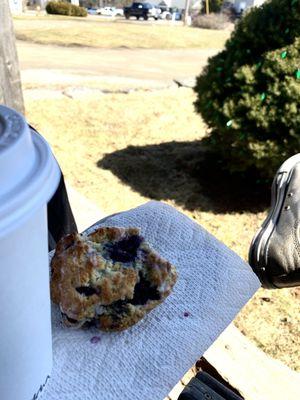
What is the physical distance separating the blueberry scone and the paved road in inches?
284

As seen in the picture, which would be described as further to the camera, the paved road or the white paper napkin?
the paved road

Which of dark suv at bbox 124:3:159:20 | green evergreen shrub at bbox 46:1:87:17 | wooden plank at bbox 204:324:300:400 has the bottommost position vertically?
dark suv at bbox 124:3:159:20

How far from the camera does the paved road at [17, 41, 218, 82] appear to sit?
28.6 ft

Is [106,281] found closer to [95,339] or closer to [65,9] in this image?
[95,339]

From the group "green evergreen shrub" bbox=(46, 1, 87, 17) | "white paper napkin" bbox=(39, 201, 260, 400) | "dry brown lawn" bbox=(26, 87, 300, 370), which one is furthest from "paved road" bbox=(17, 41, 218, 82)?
"green evergreen shrub" bbox=(46, 1, 87, 17)

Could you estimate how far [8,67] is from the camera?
306 centimetres

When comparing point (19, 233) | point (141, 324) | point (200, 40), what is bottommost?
point (200, 40)

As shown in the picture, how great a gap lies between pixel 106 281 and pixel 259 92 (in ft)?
8.13

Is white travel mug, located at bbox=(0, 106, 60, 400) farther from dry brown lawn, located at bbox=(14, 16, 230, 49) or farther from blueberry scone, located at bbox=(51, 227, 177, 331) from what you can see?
dry brown lawn, located at bbox=(14, 16, 230, 49)

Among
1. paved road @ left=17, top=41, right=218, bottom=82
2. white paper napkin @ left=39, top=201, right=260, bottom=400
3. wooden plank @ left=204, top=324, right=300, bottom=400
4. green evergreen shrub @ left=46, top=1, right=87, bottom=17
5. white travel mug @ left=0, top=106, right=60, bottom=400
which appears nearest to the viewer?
white travel mug @ left=0, top=106, right=60, bottom=400

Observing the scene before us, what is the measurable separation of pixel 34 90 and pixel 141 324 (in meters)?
5.41

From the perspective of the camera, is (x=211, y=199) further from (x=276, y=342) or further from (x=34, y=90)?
(x=34, y=90)

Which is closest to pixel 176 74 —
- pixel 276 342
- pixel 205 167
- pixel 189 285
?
pixel 205 167

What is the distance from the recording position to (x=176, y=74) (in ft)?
29.2
